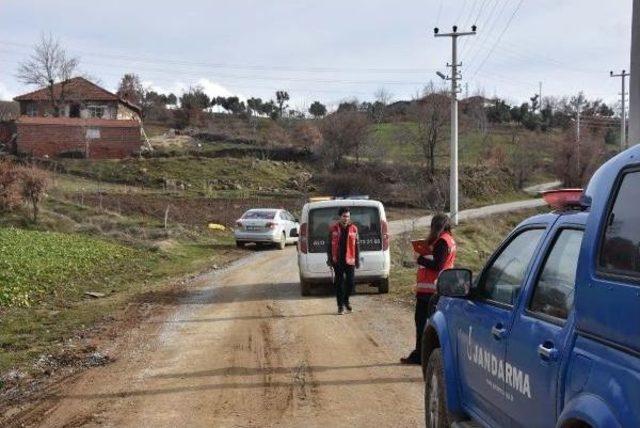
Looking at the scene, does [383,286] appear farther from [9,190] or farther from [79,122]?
[79,122]

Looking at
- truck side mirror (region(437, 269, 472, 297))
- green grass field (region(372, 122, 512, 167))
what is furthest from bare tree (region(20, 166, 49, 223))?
green grass field (region(372, 122, 512, 167))

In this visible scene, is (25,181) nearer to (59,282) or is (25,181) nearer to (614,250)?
(59,282)

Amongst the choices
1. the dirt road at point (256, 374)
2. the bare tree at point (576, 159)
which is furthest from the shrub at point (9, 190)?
the bare tree at point (576, 159)

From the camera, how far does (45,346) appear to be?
391 inches

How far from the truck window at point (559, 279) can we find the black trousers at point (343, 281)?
8.18 meters

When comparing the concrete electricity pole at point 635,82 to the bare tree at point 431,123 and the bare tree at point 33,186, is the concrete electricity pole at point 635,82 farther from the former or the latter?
the bare tree at point 431,123

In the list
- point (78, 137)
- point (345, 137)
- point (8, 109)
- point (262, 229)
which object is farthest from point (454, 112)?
point (8, 109)

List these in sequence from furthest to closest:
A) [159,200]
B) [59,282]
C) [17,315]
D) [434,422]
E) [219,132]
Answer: [219,132], [159,200], [59,282], [17,315], [434,422]

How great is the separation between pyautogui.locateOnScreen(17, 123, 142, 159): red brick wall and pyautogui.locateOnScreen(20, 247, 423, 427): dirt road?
52579mm

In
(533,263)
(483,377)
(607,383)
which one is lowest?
(483,377)

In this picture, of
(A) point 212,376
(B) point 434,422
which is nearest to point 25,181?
(A) point 212,376

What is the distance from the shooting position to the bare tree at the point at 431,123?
62500 mm

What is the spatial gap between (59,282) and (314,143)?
5381 cm

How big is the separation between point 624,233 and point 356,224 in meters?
11.9
